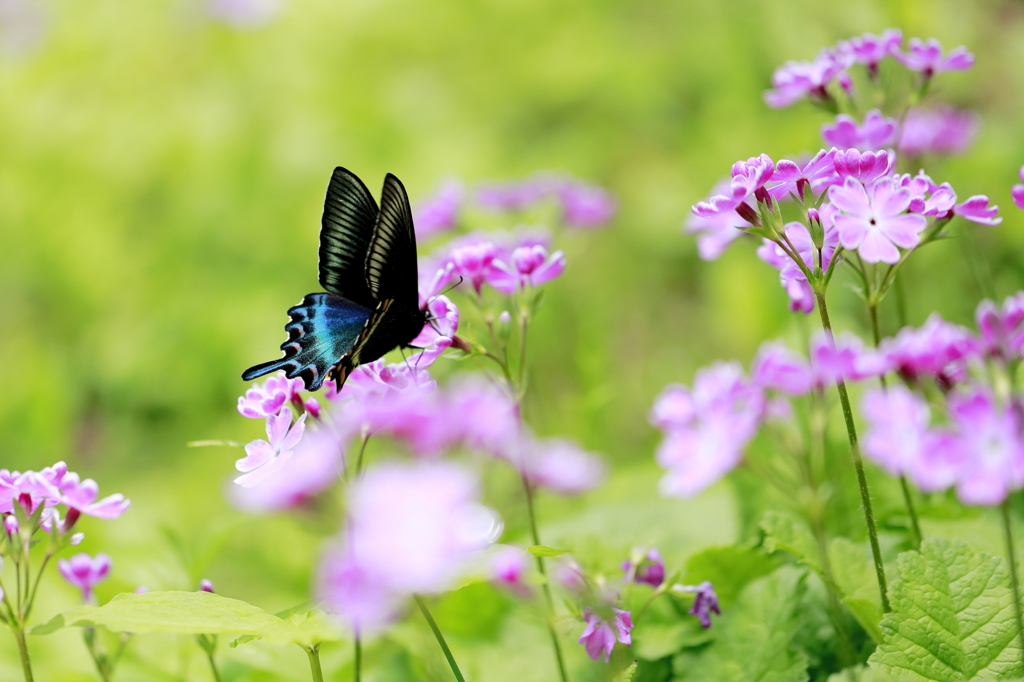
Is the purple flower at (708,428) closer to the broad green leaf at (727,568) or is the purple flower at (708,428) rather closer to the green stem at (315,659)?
the broad green leaf at (727,568)

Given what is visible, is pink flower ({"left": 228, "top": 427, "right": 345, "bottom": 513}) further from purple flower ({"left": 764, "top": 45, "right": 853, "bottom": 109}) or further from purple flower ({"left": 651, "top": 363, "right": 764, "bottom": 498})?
purple flower ({"left": 764, "top": 45, "right": 853, "bottom": 109})

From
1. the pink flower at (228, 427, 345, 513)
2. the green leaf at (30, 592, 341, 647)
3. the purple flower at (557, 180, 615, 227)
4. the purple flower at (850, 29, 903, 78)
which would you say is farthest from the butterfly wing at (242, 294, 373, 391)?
the purple flower at (557, 180, 615, 227)

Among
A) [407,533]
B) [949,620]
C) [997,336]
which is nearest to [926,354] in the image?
[997,336]

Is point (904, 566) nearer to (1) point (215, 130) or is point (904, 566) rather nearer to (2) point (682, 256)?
(2) point (682, 256)

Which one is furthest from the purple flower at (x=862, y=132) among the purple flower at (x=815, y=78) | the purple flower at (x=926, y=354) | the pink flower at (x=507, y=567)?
the pink flower at (x=507, y=567)

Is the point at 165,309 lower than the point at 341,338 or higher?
higher

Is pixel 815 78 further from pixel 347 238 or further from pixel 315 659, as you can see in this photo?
pixel 315 659

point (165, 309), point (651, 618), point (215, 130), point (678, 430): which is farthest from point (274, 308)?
point (678, 430)
